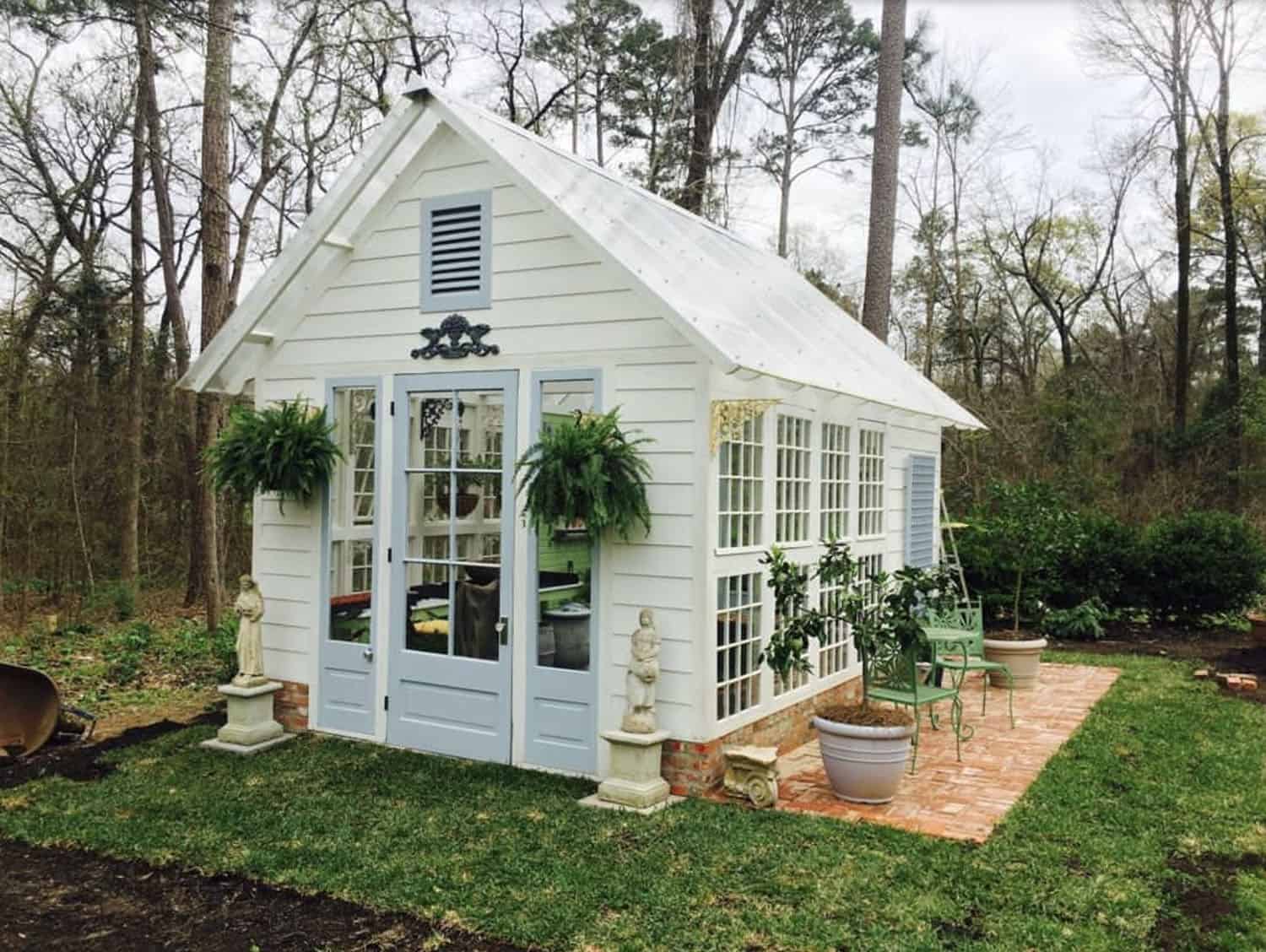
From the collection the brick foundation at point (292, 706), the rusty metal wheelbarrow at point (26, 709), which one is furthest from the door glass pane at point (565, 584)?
the rusty metal wheelbarrow at point (26, 709)

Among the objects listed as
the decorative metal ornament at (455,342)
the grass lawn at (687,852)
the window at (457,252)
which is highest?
the window at (457,252)

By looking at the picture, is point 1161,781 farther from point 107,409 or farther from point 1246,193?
point 1246,193

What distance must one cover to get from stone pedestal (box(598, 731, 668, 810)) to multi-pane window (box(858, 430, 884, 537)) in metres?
3.11

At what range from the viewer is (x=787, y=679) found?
652cm

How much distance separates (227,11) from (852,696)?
9.64 m

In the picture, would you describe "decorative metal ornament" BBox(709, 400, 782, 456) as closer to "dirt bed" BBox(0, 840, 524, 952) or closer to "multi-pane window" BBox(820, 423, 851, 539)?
"multi-pane window" BBox(820, 423, 851, 539)

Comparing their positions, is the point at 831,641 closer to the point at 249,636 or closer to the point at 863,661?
the point at 863,661

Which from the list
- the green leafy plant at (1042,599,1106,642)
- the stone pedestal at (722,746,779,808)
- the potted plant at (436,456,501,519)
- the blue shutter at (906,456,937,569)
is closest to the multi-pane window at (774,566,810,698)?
the stone pedestal at (722,746,779,808)

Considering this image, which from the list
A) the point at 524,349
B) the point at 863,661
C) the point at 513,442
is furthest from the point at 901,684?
the point at 524,349

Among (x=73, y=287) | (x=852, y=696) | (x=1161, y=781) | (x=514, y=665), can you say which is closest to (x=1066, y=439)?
(x=852, y=696)

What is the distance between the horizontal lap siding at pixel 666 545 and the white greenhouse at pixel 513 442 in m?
0.02

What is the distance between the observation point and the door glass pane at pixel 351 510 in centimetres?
687

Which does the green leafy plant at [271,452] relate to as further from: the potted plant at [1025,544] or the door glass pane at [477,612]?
the potted plant at [1025,544]

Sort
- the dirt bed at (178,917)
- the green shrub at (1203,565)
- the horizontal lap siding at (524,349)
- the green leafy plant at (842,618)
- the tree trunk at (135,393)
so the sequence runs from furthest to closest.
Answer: the tree trunk at (135,393)
the green shrub at (1203,565)
the horizontal lap siding at (524,349)
the green leafy plant at (842,618)
the dirt bed at (178,917)
